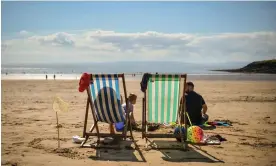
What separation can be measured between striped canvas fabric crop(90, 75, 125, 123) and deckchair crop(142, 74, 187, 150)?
560 millimetres

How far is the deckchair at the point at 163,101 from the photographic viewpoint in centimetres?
579

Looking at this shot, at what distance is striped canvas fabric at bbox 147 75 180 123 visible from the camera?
582 cm

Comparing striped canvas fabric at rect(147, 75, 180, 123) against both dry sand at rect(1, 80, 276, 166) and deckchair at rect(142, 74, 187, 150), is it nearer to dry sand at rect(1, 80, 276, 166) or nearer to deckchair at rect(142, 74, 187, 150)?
deckchair at rect(142, 74, 187, 150)

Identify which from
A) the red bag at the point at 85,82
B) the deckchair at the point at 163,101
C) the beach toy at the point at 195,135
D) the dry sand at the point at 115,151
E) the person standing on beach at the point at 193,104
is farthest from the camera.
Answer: the person standing on beach at the point at 193,104

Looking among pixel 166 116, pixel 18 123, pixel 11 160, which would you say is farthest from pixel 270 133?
pixel 18 123

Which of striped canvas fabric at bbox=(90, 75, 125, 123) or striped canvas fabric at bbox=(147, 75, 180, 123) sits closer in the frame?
striped canvas fabric at bbox=(90, 75, 125, 123)

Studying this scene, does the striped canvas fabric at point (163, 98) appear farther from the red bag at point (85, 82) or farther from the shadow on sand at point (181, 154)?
the red bag at point (85, 82)

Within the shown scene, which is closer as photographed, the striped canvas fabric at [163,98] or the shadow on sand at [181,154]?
the shadow on sand at [181,154]

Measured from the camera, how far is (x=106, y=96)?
5594 millimetres

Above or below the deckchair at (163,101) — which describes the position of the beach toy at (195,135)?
below

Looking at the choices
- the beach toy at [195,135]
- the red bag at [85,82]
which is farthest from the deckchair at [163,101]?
the red bag at [85,82]

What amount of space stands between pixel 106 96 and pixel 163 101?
1.19m

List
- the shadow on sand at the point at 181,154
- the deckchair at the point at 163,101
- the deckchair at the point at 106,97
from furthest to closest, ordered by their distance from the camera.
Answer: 1. the deckchair at the point at 163,101
2. the deckchair at the point at 106,97
3. the shadow on sand at the point at 181,154

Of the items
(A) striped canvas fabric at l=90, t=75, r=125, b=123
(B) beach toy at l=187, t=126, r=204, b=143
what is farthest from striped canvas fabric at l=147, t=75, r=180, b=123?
(A) striped canvas fabric at l=90, t=75, r=125, b=123
